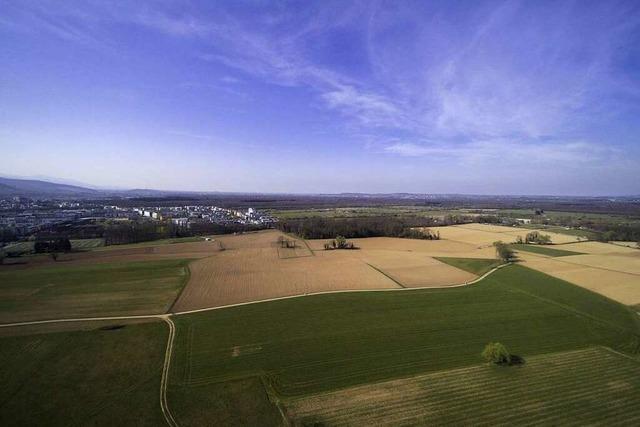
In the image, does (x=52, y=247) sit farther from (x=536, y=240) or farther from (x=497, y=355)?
(x=536, y=240)

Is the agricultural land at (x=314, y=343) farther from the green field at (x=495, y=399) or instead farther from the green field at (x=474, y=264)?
the green field at (x=474, y=264)

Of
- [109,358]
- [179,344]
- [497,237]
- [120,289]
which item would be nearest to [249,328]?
[179,344]

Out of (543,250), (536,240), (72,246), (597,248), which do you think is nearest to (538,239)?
Answer: (536,240)

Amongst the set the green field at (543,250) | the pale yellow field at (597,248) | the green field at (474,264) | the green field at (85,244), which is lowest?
the green field at (474,264)

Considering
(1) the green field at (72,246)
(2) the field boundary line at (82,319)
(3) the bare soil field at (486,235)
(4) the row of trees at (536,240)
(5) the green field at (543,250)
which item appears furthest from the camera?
(3) the bare soil field at (486,235)

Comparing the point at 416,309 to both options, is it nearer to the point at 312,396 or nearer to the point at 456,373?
the point at 456,373

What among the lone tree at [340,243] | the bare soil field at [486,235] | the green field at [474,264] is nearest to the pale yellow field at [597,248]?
the bare soil field at [486,235]
